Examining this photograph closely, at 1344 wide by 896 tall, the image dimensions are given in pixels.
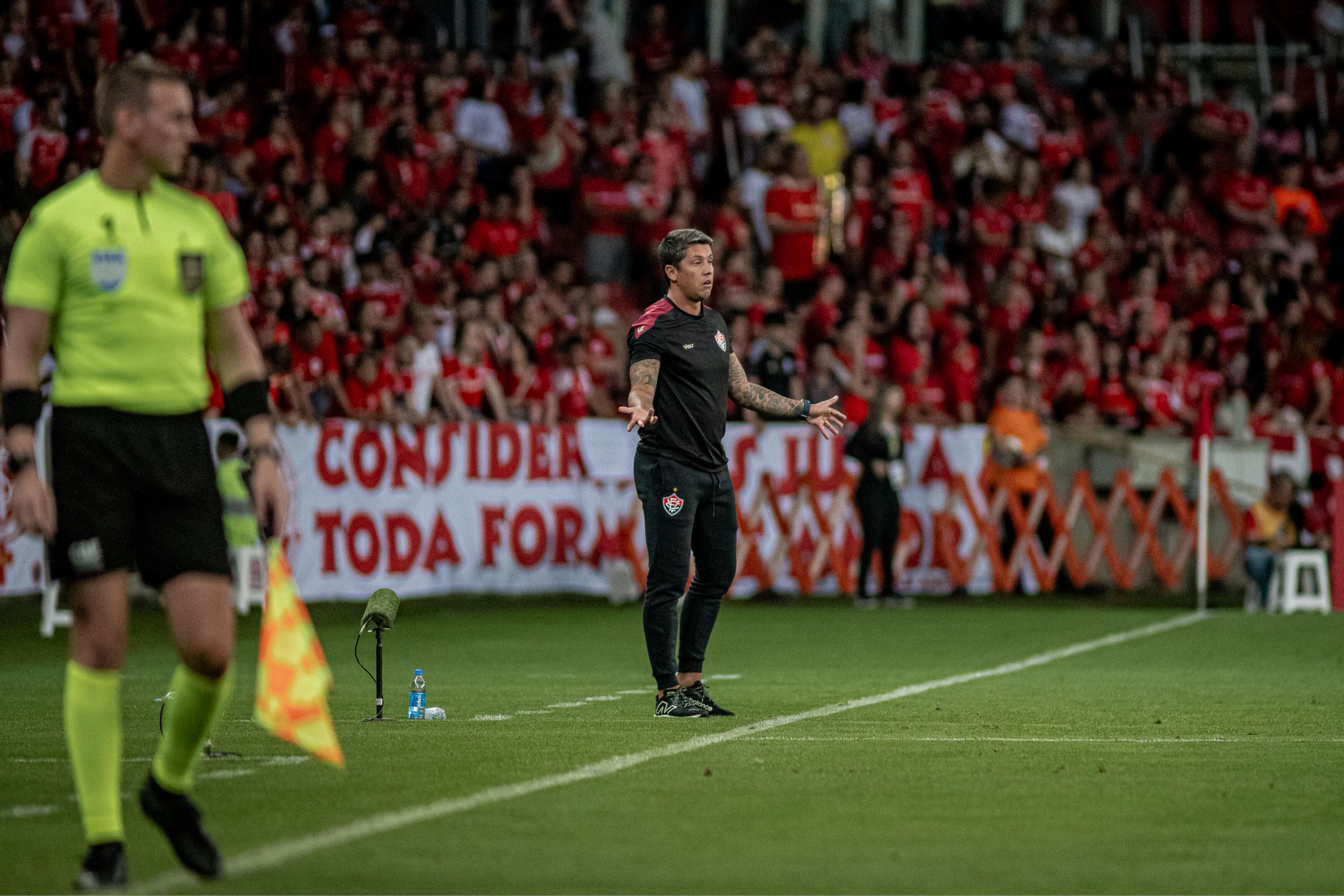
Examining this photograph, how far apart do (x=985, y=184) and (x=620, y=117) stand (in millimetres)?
4600

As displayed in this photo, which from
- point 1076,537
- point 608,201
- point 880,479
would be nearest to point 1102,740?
point 880,479

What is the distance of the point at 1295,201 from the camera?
26781 mm

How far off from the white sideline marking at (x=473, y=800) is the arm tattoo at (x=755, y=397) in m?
1.53

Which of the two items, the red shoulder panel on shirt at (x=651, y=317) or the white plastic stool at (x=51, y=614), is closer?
the red shoulder panel on shirt at (x=651, y=317)

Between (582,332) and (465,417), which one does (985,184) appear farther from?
(465,417)

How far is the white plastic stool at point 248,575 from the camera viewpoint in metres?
17.2

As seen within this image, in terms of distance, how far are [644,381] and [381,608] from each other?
1672mm

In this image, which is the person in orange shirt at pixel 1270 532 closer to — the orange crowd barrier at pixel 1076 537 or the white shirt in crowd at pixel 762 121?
the orange crowd barrier at pixel 1076 537

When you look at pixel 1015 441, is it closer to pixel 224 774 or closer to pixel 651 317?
pixel 651 317

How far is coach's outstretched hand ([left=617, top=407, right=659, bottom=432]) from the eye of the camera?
9234mm

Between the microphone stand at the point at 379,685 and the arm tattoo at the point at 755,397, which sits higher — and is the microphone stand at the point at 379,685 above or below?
below

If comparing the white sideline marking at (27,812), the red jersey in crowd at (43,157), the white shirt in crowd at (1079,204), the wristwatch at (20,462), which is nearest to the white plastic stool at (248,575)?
the red jersey in crowd at (43,157)

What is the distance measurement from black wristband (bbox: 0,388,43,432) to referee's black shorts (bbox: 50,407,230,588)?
77 millimetres

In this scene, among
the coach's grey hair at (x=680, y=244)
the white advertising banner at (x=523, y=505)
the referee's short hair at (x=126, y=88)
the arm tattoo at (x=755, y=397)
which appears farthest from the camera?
the white advertising banner at (x=523, y=505)
